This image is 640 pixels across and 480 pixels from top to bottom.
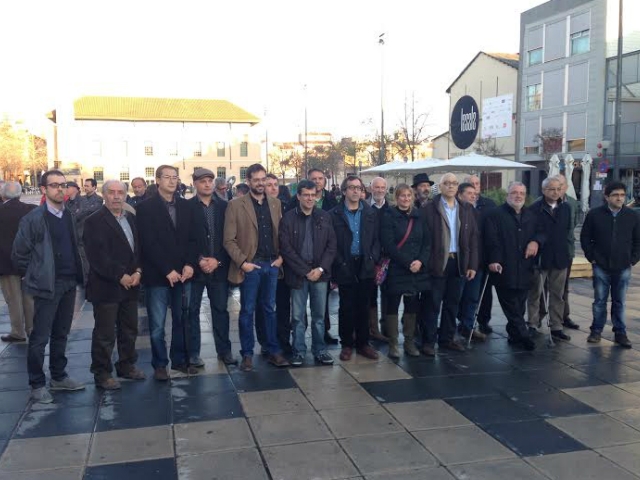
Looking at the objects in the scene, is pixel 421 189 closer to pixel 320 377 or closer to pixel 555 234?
pixel 555 234

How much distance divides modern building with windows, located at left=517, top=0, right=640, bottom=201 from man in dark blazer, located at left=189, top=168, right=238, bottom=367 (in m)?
30.1

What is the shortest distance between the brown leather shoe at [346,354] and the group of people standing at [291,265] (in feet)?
0.05

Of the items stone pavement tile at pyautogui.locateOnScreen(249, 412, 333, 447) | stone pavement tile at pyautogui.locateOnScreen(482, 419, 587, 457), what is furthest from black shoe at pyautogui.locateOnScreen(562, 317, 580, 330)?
stone pavement tile at pyautogui.locateOnScreen(249, 412, 333, 447)

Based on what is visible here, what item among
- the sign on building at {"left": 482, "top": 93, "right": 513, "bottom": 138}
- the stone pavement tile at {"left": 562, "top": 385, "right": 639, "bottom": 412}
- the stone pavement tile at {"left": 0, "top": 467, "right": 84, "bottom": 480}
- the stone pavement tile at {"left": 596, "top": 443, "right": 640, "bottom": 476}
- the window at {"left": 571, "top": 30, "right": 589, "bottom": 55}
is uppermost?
the window at {"left": 571, "top": 30, "right": 589, "bottom": 55}

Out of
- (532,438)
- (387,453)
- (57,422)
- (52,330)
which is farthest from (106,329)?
(532,438)

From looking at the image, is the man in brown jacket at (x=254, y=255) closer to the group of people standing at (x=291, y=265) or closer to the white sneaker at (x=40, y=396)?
the group of people standing at (x=291, y=265)

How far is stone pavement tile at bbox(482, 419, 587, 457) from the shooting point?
384 centimetres

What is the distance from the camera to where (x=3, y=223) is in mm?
6297

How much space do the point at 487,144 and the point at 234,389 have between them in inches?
1620

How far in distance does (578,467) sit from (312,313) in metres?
2.81

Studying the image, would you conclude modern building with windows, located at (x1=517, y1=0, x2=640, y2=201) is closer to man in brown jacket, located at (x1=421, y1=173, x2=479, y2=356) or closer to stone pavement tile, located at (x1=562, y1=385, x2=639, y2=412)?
man in brown jacket, located at (x1=421, y1=173, x2=479, y2=356)

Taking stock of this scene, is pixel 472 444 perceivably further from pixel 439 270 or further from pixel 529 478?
pixel 439 270

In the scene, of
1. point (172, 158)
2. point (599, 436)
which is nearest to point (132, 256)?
point (599, 436)

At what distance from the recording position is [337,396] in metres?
4.87
